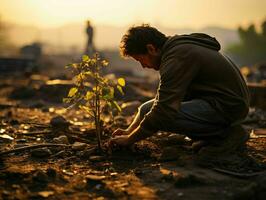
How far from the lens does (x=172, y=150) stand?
400 centimetres

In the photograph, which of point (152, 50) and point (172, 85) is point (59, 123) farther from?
point (172, 85)

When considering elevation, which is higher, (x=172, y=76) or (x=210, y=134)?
(x=172, y=76)

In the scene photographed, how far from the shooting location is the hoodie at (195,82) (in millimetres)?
3670

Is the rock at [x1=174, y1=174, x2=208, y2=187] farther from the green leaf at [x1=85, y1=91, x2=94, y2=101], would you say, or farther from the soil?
the green leaf at [x1=85, y1=91, x2=94, y2=101]

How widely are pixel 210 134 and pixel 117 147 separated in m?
0.94

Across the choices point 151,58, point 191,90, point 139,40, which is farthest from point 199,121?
point 139,40

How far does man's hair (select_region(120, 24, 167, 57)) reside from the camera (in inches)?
150

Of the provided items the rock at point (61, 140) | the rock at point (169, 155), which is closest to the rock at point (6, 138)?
the rock at point (61, 140)

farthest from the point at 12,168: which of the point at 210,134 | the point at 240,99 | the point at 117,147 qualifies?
the point at 240,99

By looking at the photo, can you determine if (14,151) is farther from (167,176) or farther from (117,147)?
(167,176)

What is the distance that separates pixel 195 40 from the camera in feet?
12.9

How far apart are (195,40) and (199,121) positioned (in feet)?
2.55

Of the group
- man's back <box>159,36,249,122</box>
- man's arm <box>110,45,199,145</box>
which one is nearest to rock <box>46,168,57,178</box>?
man's arm <box>110,45,199,145</box>

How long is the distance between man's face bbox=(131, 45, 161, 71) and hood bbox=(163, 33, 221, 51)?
0.11 meters
